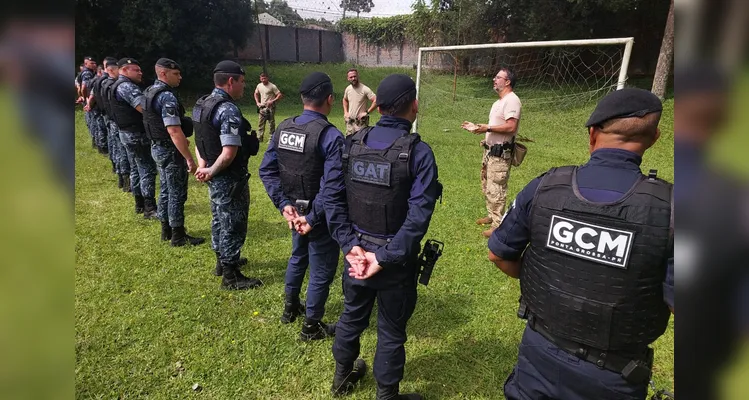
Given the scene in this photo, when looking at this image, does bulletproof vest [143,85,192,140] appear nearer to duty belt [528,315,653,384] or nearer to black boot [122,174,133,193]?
black boot [122,174,133,193]

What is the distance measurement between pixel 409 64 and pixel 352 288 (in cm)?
3018

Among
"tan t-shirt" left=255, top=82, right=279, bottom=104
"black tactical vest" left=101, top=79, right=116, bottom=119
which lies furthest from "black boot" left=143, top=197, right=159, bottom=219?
"tan t-shirt" left=255, top=82, right=279, bottom=104

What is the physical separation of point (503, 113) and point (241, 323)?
404cm

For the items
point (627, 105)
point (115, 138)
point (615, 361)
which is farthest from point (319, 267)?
point (115, 138)

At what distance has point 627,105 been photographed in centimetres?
186

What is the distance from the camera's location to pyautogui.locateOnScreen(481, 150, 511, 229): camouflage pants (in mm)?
5801

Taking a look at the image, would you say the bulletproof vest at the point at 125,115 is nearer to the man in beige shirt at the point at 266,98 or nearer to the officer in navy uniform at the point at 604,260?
the officer in navy uniform at the point at 604,260

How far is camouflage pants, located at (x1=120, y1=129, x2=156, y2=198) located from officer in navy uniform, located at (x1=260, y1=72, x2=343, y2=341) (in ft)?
10.2

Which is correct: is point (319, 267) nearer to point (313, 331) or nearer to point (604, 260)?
point (313, 331)

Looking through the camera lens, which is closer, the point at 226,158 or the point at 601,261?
the point at 601,261

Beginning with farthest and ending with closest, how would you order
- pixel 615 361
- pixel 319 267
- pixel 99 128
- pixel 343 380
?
pixel 99 128 < pixel 319 267 < pixel 343 380 < pixel 615 361

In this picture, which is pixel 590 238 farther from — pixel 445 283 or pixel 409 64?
pixel 409 64

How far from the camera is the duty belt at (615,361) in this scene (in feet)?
6.21
